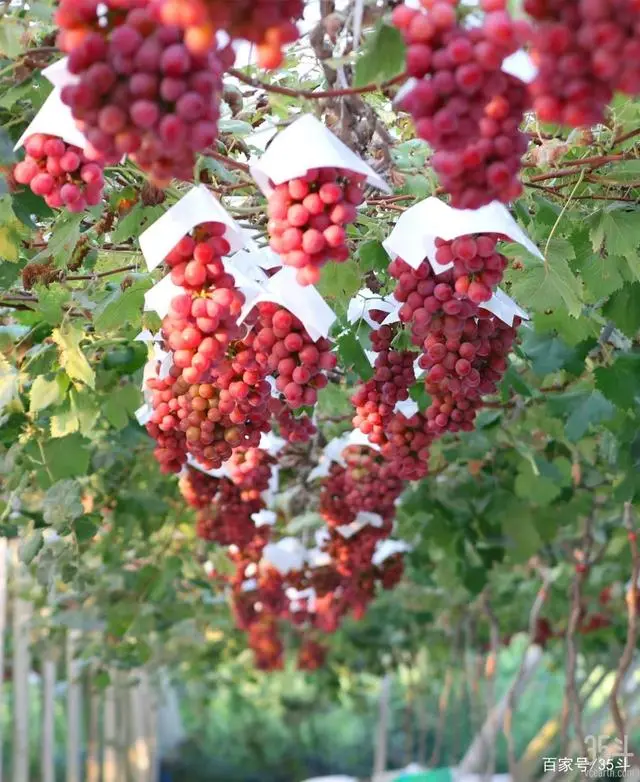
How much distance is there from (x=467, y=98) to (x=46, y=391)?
7.83 ft

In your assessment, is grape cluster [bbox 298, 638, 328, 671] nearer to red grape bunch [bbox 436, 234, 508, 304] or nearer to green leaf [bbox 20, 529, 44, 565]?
green leaf [bbox 20, 529, 44, 565]

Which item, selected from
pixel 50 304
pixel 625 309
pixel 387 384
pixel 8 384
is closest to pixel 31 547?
pixel 8 384

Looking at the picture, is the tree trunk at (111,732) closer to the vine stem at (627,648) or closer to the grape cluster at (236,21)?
the vine stem at (627,648)

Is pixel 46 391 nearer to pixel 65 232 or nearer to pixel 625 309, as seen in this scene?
pixel 65 232

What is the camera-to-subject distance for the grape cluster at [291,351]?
2.59 m

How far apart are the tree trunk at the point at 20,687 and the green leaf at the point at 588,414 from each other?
6.25 m

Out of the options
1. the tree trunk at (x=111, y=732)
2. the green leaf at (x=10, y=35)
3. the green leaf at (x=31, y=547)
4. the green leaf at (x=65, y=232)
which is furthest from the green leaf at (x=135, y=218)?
the tree trunk at (x=111, y=732)

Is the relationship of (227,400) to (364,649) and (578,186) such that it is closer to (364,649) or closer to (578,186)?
(578,186)

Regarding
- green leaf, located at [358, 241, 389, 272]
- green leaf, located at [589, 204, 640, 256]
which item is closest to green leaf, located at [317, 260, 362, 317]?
green leaf, located at [358, 241, 389, 272]

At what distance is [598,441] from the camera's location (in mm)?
5402

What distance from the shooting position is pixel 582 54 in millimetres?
1418

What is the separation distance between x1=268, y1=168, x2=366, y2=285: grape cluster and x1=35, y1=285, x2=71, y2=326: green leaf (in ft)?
5.69

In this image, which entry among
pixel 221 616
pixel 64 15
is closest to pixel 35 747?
pixel 221 616

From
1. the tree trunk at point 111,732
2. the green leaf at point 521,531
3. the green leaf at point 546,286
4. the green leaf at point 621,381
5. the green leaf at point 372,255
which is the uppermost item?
the green leaf at point 372,255
